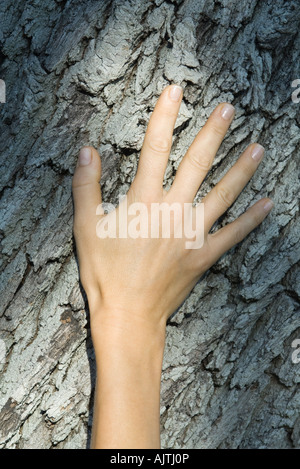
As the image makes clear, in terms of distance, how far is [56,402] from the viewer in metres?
1.73

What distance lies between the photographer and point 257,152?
5.45ft

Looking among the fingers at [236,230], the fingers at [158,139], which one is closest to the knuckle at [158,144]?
the fingers at [158,139]

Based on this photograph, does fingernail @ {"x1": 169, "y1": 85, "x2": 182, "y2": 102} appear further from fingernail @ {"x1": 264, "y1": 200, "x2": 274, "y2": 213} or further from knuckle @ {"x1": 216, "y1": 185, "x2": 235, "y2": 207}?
fingernail @ {"x1": 264, "y1": 200, "x2": 274, "y2": 213}

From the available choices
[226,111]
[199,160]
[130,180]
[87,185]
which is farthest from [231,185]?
[87,185]

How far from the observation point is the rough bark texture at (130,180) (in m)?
1.57

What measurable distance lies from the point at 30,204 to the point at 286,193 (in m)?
0.96

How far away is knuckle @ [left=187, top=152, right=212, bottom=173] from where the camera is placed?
5.24 feet

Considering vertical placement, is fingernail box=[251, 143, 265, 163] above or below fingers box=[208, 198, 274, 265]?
above

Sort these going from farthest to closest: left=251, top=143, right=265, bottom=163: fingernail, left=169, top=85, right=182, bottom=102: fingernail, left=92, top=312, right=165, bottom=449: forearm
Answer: left=251, top=143, right=265, bottom=163: fingernail, left=169, top=85, right=182, bottom=102: fingernail, left=92, top=312, right=165, bottom=449: forearm

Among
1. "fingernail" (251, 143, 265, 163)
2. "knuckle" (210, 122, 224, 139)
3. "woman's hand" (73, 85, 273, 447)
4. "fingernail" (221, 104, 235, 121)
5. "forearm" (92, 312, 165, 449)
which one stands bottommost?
"forearm" (92, 312, 165, 449)

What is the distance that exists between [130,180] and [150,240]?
0.24m

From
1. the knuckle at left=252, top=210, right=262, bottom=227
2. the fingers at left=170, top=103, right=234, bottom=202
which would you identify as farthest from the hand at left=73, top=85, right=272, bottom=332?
the knuckle at left=252, top=210, right=262, bottom=227
